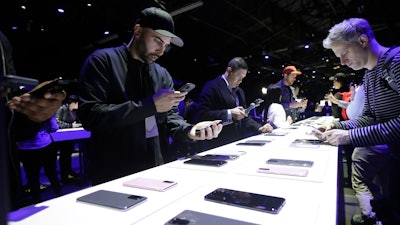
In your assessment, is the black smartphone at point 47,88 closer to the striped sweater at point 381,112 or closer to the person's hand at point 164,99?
the person's hand at point 164,99

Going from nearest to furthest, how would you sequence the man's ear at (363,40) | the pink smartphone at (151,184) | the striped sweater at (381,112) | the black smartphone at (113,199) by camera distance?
1. the black smartphone at (113,199)
2. the pink smartphone at (151,184)
3. the striped sweater at (381,112)
4. the man's ear at (363,40)

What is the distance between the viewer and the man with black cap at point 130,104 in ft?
4.24

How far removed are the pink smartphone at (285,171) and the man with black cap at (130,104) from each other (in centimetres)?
53

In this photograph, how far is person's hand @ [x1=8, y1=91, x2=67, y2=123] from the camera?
2.13ft

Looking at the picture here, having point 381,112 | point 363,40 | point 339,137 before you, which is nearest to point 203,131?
point 339,137

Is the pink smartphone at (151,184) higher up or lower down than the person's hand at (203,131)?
lower down

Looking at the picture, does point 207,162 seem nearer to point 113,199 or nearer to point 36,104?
point 113,199

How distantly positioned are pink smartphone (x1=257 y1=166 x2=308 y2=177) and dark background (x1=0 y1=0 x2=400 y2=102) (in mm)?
2853

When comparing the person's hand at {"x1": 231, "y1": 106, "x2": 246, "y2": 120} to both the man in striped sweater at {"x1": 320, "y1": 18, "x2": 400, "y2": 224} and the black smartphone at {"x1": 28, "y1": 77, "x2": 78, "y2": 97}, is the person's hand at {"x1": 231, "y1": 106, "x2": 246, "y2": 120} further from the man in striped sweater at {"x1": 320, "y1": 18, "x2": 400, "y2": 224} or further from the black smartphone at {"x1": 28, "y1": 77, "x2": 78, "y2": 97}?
the black smartphone at {"x1": 28, "y1": 77, "x2": 78, "y2": 97}

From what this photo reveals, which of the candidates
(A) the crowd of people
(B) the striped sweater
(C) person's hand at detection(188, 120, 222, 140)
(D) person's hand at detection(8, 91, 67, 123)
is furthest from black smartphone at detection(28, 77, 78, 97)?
A: (B) the striped sweater

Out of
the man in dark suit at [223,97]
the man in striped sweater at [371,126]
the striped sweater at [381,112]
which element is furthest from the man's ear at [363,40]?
the man in dark suit at [223,97]

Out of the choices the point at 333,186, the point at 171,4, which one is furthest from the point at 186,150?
the point at 333,186

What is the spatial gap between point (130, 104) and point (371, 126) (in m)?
1.45

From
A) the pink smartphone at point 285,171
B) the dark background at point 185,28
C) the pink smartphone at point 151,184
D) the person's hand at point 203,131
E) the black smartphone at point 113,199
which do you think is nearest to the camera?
the black smartphone at point 113,199
